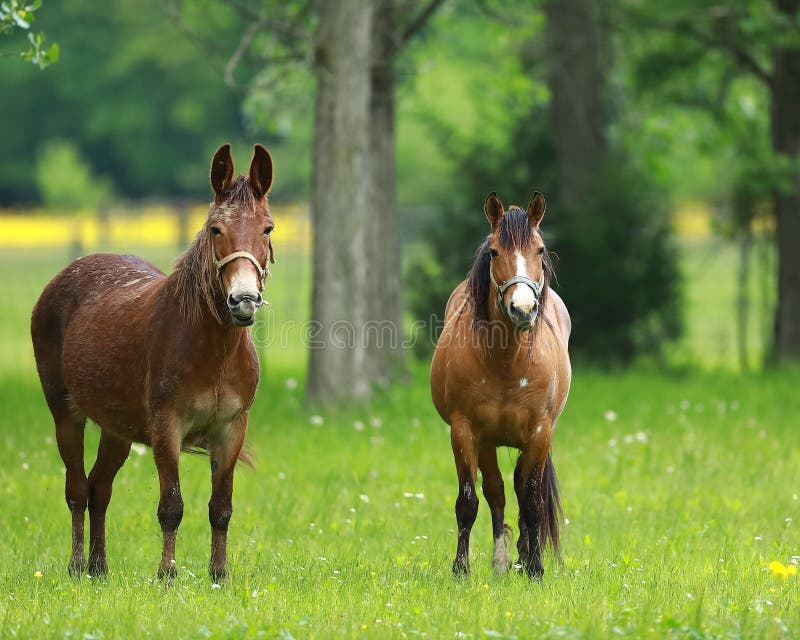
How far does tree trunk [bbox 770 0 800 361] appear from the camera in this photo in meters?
17.7

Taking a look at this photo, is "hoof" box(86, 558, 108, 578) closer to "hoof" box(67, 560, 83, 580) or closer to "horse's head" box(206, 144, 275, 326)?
"hoof" box(67, 560, 83, 580)

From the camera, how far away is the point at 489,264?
716 centimetres

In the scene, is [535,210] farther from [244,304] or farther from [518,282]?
[244,304]

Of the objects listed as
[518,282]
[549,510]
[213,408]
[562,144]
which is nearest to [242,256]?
[213,408]

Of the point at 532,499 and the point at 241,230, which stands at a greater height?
the point at 241,230

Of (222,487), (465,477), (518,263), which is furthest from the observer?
(465,477)

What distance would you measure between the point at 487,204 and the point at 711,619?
2711 millimetres

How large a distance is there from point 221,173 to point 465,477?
233cm

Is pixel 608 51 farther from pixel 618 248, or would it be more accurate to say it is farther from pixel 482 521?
pixel 482 521

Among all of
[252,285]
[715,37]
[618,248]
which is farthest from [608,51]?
[252,285]

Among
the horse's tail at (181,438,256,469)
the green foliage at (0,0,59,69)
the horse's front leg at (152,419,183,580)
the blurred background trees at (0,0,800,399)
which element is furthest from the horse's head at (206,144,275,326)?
the blurred background trees at (0,0,800,399)

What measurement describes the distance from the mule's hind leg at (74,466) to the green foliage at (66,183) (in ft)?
117

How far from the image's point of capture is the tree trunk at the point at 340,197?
514 inches

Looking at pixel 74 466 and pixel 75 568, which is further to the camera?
pixel 74 466
